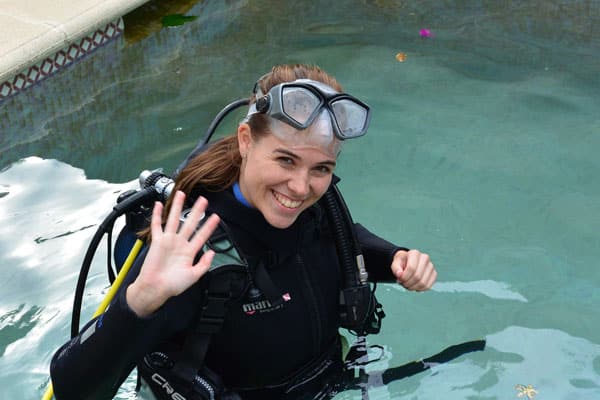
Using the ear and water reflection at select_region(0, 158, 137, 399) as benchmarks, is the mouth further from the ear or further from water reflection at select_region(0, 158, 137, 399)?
water reflection at select_region(0, 158, 137, 399)

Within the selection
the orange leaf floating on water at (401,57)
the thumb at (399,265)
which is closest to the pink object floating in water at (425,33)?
the orange leaf floating on water at (401,57)

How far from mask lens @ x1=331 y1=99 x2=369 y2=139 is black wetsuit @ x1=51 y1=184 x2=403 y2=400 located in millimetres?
270

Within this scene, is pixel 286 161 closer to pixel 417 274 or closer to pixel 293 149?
pixel 293 149

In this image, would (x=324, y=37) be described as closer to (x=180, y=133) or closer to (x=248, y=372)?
(x=180, y=133)

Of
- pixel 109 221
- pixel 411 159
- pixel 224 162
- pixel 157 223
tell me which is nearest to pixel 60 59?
pixel 411 159

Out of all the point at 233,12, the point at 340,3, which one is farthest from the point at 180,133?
the point at 340,3

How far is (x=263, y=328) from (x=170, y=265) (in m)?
0.54

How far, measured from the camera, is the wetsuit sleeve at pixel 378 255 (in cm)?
247

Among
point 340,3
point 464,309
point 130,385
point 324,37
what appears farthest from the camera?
point 340,3

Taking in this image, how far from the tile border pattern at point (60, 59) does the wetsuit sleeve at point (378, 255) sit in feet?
8.36

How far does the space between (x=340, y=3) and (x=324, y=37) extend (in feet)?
1.78

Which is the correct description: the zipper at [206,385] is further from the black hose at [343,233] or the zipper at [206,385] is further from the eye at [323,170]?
the eye at [323,170]

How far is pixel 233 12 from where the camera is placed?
584 cm

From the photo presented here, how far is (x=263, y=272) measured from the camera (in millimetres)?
2123
